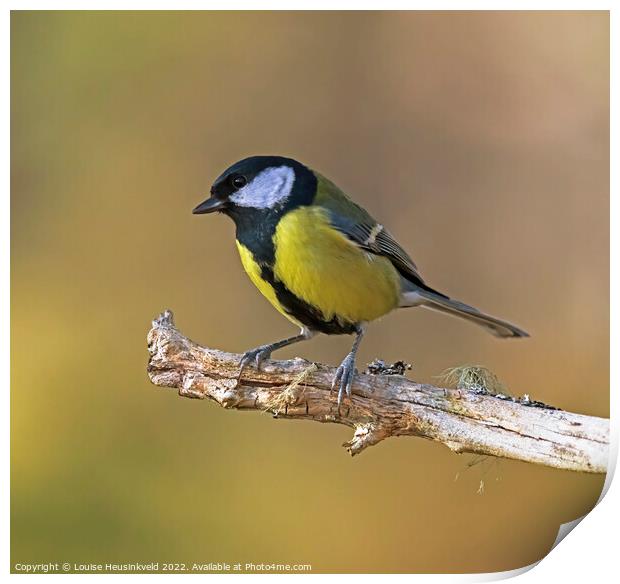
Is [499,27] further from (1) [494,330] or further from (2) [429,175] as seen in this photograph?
(1) [494,330]

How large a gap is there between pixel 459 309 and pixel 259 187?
1.46 feet

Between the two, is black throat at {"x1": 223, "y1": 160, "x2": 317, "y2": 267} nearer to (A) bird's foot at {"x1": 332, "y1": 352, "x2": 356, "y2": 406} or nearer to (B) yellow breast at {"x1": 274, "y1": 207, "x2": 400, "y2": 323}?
(B) yellow breast at {"x1": 274, "y1": 207, "x2": 400, "y2": 323}

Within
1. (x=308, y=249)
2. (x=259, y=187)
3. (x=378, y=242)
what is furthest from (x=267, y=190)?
(x=378, y=242)

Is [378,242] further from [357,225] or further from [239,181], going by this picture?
[239,181]

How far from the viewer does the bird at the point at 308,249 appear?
1.64m

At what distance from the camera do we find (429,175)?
1679 mm

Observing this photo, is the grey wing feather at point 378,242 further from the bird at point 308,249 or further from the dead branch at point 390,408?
the dead branch at point 390,408

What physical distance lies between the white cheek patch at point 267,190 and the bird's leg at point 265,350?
258mm

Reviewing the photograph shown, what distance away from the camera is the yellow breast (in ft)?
5.35

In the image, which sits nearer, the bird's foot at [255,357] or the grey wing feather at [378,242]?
the bird's foot at [255,357]

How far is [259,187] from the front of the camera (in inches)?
65.3

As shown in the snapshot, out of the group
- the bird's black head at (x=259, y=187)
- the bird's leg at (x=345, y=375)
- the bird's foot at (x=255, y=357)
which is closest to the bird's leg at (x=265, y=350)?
the bird's foot at (x=255, y=357)

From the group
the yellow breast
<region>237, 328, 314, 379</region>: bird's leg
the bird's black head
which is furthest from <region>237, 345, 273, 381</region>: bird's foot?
the bird's black head

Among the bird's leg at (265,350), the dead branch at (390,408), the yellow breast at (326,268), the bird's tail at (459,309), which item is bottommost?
the dead branch at (390,408)
